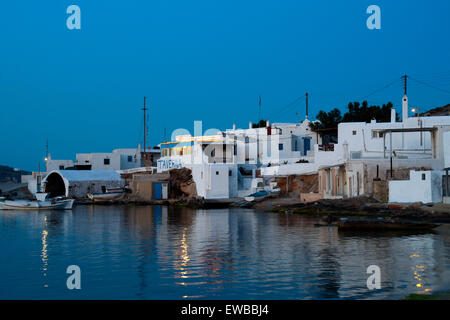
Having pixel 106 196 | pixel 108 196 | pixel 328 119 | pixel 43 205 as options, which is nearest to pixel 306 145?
pixel 328 119

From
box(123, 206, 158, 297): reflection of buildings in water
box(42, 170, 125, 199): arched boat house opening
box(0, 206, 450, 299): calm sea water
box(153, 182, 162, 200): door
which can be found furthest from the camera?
box(42, 170, 125, 199): arched boat house opening

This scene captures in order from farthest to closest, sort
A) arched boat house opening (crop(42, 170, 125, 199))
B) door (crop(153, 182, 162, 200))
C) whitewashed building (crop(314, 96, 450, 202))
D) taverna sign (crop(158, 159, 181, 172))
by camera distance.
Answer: arched boat house opening (crop(42, 170, 125, 199))
taverna sign (crop(158, 159, 181, 172))
door (crop(153, 182, 162, 200))
whitewashed building (crop(314, 96, 450, 202))

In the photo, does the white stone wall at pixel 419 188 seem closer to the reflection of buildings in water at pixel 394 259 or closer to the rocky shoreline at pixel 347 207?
the rocky shoreline at pixel 347 207

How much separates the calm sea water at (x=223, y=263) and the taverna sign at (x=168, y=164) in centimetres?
3545

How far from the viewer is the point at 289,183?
176ft

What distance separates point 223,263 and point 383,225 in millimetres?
11630

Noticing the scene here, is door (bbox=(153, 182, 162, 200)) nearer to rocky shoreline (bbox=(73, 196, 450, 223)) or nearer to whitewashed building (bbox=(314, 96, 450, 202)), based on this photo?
rocky shoreline (bbox=(73, 196, 450, 223))

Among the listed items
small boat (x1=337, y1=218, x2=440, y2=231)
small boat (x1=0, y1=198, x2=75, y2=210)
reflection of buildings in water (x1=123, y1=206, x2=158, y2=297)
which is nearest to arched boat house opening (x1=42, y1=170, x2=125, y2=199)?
small boat (x1=0, y1=198, x2=75, y2=210)

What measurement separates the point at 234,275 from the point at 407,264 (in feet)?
19.0

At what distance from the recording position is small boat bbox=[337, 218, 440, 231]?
25.6 meters

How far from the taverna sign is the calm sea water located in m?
35.4

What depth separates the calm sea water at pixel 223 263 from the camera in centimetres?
1375
